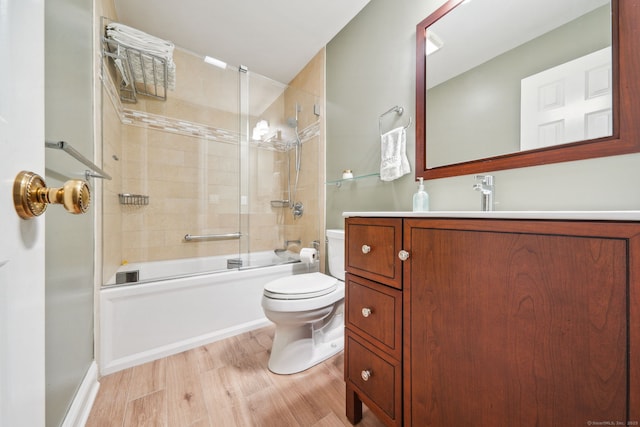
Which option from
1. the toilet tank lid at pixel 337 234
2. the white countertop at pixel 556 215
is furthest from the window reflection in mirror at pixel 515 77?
the toilet tank lid at pixel 337 234

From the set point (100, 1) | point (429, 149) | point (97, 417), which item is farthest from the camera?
point (100, 1)

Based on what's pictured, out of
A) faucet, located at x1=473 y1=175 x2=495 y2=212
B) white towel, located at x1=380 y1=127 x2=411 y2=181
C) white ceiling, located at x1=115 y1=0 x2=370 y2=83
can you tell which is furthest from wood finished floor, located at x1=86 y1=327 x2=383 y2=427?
white ceiling, located at x1=115 y1=0 x2=370 y2=83

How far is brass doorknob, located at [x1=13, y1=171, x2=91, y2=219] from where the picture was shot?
1.01 feet

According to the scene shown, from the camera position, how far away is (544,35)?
2.88 ft

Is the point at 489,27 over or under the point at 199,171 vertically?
over

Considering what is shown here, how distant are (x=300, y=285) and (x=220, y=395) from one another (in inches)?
25.2

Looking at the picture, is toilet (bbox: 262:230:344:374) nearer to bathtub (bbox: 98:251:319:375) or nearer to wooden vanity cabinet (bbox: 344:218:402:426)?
wooden vanity cabinet (bbox: 344:218:402:426)

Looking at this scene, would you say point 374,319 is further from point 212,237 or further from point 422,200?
point 212,237

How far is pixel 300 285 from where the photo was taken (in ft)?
4.56

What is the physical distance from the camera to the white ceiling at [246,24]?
5.49 ft

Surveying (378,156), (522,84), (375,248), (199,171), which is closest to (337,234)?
(378,156)
